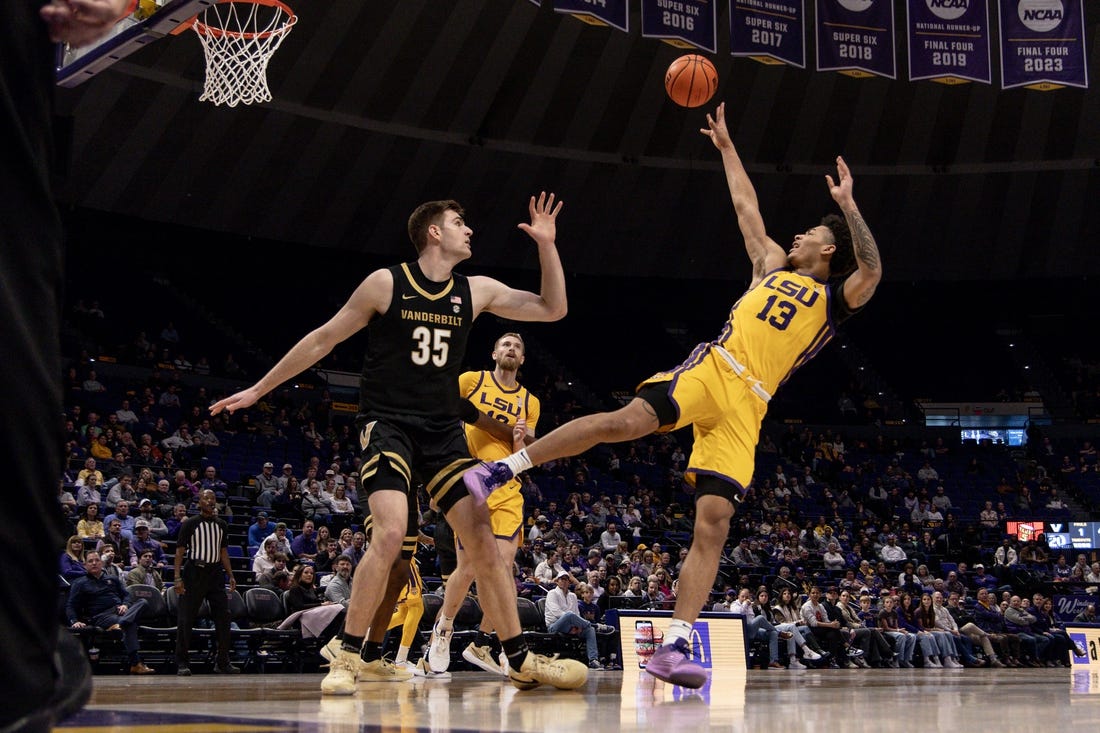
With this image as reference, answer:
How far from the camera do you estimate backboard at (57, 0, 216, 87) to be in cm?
671

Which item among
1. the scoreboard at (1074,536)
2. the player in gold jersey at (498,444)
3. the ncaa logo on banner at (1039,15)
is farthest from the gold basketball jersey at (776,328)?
the scoreboard at (1074,536)

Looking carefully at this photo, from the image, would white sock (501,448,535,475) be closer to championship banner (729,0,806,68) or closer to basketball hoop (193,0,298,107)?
basketball hoop (193,0,298,107)

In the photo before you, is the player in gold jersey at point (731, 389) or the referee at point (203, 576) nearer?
the player in gold jersey at point (731, 389)

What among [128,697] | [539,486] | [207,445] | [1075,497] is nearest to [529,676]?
[128,697]

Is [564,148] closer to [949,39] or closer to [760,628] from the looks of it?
[949,39]

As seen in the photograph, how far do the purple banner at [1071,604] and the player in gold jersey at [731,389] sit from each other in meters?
19.3

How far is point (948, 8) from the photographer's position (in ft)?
57.0

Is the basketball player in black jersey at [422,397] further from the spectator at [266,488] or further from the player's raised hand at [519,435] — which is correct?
the spectator at [266,488]

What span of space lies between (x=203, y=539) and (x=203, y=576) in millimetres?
377

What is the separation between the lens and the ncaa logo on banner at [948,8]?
17.3 metres

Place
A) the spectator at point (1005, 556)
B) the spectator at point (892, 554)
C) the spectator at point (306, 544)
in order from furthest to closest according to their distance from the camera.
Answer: the spectator at point (1005, 556), the spectator at point (892, 554), the spectator at point (306, 544)

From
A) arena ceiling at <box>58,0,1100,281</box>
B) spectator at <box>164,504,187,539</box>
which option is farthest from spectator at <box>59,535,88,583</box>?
arena ceiling at <box>58,0,1100,281</box>

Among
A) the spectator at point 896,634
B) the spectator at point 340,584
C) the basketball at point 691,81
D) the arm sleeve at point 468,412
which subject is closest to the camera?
the arm sleeve at point 468,412

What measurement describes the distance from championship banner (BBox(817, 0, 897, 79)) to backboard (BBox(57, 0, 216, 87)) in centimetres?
1254
